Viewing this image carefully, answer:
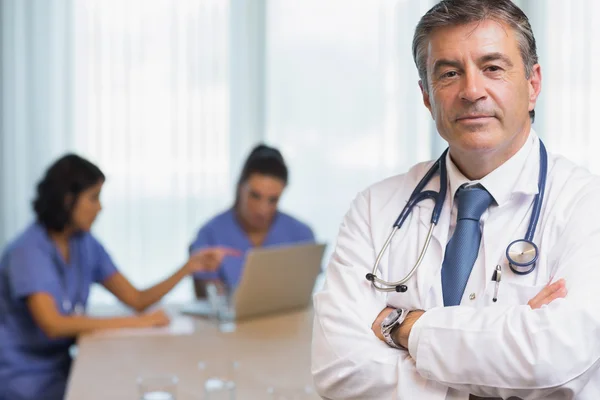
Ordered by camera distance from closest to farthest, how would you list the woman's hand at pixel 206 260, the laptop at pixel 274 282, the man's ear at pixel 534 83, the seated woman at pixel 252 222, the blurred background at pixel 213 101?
the man's ear at pixel 534 83
the laptop at pixel 274 282
the woman's hand at pixel 206 260
the seated woman at pixel 252 222
the blurred background at pixel 213 101

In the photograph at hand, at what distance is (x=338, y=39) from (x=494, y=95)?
3.28m

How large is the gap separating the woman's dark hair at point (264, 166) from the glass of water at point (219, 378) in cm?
115

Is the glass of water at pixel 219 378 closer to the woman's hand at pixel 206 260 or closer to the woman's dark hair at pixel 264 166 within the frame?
the woman's hand at pixel 206 260

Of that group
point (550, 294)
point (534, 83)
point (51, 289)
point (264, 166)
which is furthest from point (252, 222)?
point (550, 294)

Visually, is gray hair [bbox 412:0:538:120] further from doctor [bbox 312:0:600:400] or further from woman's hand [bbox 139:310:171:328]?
woman's hand [bbox 139:310:171:328]

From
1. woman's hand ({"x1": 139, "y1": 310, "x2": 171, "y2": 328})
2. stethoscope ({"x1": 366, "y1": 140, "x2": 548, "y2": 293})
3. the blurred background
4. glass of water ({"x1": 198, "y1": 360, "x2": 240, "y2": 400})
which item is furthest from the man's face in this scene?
the blurred background

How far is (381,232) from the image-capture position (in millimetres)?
1738

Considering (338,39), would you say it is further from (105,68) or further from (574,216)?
(574,216)

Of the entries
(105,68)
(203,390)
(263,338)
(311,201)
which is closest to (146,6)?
(105,68)

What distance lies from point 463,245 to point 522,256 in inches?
4.9

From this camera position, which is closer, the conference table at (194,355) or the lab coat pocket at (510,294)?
the lab coat pocket at (510,294)

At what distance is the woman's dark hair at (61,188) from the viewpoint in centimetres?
286

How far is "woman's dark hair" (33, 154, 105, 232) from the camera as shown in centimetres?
286

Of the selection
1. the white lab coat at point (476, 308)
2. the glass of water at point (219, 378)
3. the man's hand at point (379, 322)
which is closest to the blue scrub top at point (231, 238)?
the glass of water at point (219, 378)
